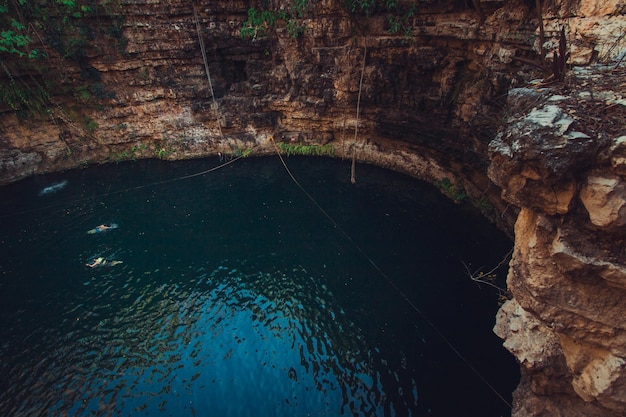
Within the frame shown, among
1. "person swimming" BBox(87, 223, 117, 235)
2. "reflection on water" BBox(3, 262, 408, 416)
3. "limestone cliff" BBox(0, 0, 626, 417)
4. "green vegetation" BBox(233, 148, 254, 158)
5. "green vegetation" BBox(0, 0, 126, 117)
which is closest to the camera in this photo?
"limestone cliff" BBox(0, 0, 626, 417)

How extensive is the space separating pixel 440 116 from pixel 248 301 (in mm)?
11867

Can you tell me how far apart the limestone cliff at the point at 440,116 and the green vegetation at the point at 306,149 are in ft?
1.49

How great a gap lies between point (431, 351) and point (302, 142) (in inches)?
566

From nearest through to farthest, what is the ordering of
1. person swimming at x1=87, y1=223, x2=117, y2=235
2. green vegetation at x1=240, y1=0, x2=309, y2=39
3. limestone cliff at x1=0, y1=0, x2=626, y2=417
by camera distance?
limestone cliff at x1=0, y1=0, x2=626, y2=417
person swimming at x1=87, y1=223, x2=117, y2=235
green vegetation at x1=240, y1=0, x2=309, y2=39

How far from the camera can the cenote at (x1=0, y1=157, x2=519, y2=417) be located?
911cm

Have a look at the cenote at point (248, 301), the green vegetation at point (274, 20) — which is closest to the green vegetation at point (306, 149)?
the cenote at point (248, 301)

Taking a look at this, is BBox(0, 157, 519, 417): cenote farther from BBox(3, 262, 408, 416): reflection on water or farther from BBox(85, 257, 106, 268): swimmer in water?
BBox(85, 257, 106, 268): swimmer in water

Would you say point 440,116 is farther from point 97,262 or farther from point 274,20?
point 97,262

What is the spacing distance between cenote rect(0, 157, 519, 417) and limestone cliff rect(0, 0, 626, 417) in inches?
107

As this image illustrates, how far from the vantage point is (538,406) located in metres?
6.36

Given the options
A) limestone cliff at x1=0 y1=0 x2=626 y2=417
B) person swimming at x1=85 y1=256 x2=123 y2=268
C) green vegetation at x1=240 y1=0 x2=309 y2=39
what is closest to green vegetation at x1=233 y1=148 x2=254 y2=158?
limestone cliff at x1=0 y1=0 x2=626 y2=417

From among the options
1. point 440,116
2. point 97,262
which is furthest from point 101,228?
point 440,116

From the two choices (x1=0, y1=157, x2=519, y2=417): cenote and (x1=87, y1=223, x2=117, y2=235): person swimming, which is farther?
(x1=87, y1=223, x2=117, y2=235): person swimming

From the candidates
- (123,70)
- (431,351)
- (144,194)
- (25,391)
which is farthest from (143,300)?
(123,70)
